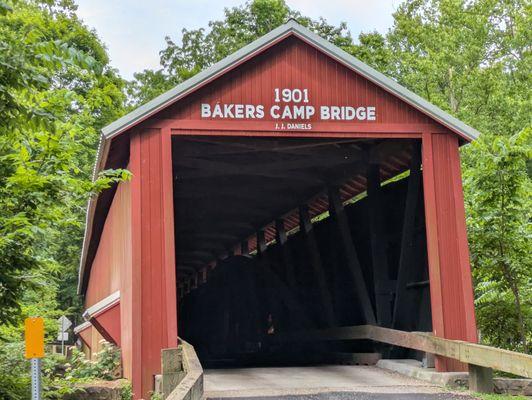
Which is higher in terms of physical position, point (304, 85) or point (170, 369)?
point (304, 85)

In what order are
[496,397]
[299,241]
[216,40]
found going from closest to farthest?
[496,397], [299,241], [216,40]

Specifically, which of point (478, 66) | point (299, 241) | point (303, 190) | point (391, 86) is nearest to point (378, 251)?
point (391, 86)

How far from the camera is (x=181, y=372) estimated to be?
7555 mm

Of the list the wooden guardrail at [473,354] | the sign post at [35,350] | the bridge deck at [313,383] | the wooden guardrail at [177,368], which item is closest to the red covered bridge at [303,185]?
the wooden guardrail at [473,354]

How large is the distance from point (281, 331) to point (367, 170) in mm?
8190

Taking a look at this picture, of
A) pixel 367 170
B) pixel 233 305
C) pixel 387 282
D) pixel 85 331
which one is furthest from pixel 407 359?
pixel 85 331

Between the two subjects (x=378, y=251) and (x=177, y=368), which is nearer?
(x=177, y=368)

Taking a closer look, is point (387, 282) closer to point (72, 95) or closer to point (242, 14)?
point (72, 95)

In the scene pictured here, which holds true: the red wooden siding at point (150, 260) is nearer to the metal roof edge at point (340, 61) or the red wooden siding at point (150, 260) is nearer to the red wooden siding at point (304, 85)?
the metal roof edge at point (340, 61)

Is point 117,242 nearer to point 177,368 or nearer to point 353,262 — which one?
point 353,262

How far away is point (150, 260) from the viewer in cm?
954

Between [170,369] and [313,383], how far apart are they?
8.18 ft

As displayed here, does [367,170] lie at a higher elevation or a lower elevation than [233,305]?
higher

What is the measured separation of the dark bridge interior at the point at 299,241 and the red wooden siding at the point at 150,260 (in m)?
1.34
